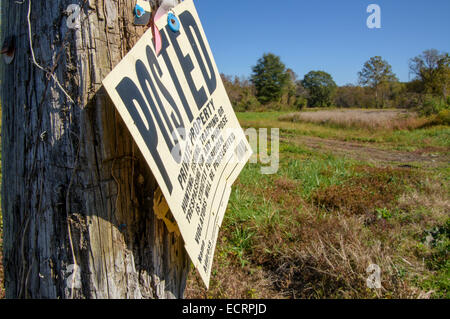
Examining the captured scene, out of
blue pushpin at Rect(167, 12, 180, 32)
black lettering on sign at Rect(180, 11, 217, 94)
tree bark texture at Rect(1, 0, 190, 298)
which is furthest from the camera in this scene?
black lettering on sign at Rect(180, 11, 217, 94)

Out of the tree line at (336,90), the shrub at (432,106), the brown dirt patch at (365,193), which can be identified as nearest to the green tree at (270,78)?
the tree line at (336,90)

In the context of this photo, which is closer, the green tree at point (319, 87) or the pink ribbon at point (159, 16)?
the pink ribbon at point (159, 16)

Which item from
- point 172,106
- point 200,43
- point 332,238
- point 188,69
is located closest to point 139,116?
point 172,106

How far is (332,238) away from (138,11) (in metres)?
2.48

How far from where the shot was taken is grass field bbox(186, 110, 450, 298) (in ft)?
7.44

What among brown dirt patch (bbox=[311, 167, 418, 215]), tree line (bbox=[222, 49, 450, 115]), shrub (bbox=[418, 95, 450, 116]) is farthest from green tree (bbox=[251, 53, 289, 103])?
brown dirt patch (bbox=[311, 167, 418, 215])

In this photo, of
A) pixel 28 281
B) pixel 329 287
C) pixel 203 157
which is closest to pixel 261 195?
pixel 329 287

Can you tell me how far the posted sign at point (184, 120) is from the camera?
80 cm

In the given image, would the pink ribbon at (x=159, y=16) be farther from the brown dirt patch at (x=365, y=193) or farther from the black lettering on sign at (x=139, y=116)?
the brown dirt patch at (x=365, y=193)

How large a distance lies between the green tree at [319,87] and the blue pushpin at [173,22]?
2005 inches

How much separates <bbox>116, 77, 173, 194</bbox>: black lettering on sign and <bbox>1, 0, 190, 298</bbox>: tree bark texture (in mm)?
138

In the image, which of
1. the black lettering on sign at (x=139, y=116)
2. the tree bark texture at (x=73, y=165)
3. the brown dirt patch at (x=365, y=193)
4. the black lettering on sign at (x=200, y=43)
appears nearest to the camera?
the black lettering on sign at (x=139, y=116)

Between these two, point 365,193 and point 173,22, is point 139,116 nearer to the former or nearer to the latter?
point 173,22

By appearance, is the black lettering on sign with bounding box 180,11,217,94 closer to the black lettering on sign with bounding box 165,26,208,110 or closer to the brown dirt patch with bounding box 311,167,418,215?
the black lettering on sign with bounding box 165,26,208,110
